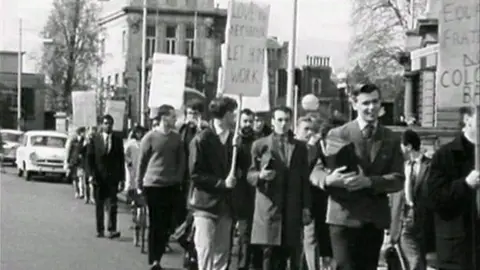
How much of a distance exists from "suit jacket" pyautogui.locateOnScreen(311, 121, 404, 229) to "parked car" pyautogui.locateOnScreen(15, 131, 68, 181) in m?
31.4

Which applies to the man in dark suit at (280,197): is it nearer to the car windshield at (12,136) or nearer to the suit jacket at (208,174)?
the suit jacket at (208,174)

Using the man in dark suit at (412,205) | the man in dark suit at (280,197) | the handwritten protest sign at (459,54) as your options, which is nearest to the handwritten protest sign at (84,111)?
the man in dark suit at (412,205)

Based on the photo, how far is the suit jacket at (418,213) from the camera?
9.90 meters

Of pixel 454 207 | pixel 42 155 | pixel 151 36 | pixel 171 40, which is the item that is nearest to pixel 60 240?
pixel 454 207

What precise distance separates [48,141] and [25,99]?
61.8 metres

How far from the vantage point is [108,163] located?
63.3ft

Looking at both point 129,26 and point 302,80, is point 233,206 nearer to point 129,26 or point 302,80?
point 302,80

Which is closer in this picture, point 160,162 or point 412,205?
point 412,205

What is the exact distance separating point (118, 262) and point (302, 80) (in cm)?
1113

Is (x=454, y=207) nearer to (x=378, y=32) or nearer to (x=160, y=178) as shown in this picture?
(x=160, y=178)

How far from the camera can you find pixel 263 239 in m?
11.8

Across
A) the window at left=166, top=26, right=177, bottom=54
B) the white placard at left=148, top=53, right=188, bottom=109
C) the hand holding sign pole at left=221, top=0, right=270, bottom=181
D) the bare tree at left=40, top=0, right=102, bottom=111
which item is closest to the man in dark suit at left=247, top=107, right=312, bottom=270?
the hand holding sign pole at left=221, top=0, right=270, bottom=181

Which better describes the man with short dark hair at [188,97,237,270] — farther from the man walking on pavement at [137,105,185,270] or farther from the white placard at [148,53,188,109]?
the white placard at [148,53,188,109]

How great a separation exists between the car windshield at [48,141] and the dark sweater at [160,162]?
26394 millimetres
